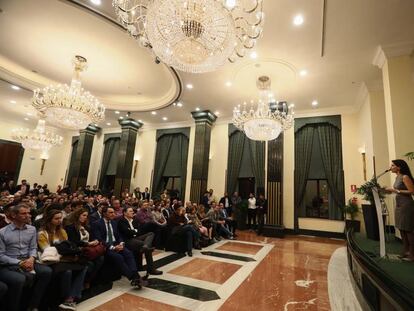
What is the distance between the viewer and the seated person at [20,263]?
6.56ft

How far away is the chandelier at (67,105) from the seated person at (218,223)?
14.1 feet

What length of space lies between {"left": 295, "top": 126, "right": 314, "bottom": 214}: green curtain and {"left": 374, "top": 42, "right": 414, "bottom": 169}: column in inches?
143

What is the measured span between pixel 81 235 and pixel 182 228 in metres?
2.35

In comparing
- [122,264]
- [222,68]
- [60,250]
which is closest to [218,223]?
[122,264]

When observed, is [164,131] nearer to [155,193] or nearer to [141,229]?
[155,193]

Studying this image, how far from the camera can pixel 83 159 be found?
12008 millimetres

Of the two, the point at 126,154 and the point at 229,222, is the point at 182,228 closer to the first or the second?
the point at 229,222

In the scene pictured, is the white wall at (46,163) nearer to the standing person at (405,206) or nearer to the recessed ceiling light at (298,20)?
the recessed ceiling light at (298,20)

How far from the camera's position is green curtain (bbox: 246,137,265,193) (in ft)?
28.9

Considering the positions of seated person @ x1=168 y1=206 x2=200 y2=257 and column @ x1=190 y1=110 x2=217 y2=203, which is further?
column @ x1=190 y1=110 x2=217 y2=203

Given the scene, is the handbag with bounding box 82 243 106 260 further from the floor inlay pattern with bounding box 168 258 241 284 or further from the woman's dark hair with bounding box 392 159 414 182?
the woman's dark hair with bounding box 392 159 414 182

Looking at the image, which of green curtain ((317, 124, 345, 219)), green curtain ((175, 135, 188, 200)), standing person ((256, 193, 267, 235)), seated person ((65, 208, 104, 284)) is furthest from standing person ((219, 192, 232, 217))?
seated person ((65, 208, 104, 284))

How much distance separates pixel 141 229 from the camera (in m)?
4.59

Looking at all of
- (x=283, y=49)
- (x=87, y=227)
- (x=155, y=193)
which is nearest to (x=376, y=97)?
(x=283, y=49)
